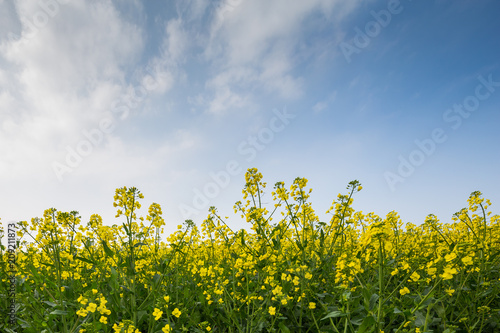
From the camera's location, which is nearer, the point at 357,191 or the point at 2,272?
the point at 357,191

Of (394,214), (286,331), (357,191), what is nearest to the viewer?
(286,331)

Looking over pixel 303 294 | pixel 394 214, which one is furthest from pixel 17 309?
pixel 394 214

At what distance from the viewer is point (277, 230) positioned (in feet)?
12.3

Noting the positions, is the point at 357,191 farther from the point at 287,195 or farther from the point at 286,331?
the point at 286,331

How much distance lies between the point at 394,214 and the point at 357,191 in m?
2.96

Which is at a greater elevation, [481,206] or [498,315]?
[481,206]

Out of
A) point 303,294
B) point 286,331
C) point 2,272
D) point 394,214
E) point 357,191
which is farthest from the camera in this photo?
point 394,214

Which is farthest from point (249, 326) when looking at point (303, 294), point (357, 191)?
point (357, 191)

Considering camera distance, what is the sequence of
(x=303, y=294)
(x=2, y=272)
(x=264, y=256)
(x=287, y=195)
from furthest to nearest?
(x=2, y=272), (x=287, y=195), (x=264, y=256), (x=303, y=294)

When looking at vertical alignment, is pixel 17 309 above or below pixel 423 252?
above

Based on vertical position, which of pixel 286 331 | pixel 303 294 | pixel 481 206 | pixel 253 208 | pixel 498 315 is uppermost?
pixel 253 208

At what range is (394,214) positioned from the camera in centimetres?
606

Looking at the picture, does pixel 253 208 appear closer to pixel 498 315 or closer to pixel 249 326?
pixel 249 326

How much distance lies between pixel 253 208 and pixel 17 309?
Answer: 3588mm
